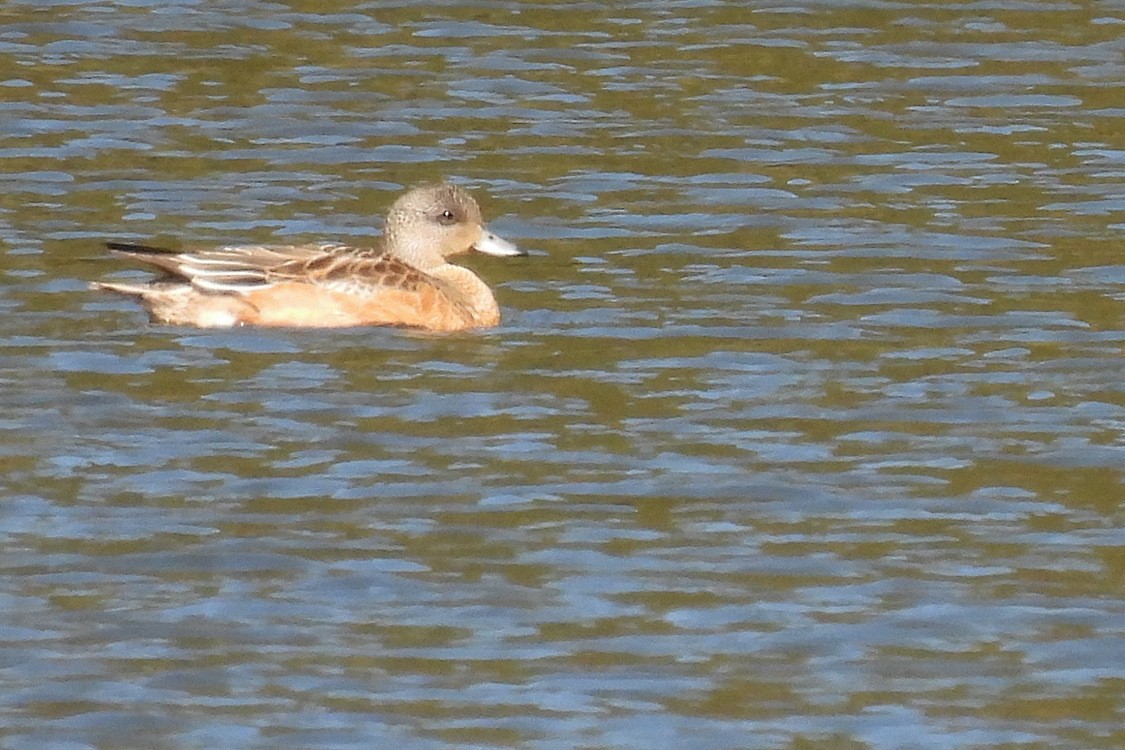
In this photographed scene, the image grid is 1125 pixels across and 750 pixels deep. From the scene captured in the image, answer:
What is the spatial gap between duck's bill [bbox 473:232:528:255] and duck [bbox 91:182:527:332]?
204 mm

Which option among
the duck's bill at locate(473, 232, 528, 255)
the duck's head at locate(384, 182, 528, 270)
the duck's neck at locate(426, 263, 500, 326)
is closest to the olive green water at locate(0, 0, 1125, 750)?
the duck's neck at locate(426, 263, 500, 326)

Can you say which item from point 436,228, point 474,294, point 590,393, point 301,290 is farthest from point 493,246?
point 590,393

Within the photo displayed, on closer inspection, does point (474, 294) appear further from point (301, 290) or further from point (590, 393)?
point (590, 393)

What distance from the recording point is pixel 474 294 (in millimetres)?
12102

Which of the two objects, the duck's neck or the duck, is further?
the duck's neck

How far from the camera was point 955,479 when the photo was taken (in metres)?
9.31

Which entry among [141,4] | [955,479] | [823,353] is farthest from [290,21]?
[955,479]

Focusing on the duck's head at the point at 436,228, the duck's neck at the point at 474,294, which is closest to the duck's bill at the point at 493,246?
the duck's head at the point at 436,228

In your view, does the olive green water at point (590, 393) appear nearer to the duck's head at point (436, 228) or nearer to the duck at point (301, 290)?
the duck at point (301, 290)

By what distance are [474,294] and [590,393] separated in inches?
Answer: 67.3

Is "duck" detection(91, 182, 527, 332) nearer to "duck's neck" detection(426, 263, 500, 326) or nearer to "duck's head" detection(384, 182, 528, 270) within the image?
"duck's neck" detection(426, 263, 500, 326)

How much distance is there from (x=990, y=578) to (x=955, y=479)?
0.99 m

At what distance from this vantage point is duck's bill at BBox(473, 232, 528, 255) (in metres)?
12.5

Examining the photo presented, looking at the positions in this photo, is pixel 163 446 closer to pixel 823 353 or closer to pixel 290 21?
pixel 823 353
